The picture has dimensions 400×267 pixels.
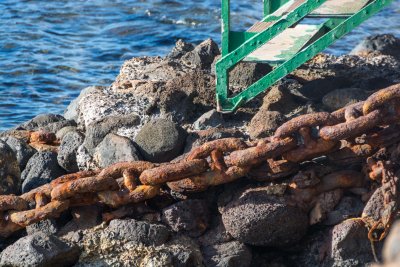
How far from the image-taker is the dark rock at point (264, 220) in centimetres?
408

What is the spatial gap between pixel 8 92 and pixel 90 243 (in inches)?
206

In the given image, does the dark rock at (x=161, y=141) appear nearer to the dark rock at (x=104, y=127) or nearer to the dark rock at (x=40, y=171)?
the dark rock at (x=104, y=127)

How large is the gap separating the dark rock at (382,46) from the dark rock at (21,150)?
2.95m

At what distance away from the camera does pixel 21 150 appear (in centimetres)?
534

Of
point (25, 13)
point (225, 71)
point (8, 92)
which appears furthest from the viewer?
point (25, 13)

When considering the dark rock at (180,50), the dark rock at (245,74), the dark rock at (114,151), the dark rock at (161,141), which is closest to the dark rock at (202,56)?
the dark rock at (180,50)

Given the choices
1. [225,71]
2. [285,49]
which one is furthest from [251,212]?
[285,49]

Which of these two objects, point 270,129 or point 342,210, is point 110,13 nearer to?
point 270,129

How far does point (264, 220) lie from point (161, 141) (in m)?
0.91

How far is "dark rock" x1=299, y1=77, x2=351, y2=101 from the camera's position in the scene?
5508 millimetres

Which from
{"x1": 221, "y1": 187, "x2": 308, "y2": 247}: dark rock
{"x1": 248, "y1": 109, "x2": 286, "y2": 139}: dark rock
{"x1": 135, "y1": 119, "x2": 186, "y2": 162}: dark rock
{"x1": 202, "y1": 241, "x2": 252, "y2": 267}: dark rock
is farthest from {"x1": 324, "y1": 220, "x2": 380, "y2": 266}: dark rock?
{"x1": 135, "y1": 119, "x2": 186, "y2": 162}: dark rock

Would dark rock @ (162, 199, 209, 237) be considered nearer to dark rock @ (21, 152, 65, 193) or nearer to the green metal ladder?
dark rock @ (21, 152, 65, 193)

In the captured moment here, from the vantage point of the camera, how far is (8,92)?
360 inches

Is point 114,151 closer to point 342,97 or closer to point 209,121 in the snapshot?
point 209,121
